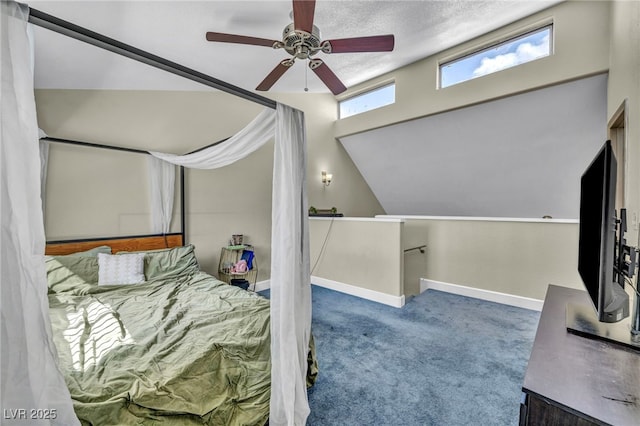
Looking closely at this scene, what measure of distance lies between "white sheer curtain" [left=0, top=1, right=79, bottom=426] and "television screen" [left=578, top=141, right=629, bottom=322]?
183cm

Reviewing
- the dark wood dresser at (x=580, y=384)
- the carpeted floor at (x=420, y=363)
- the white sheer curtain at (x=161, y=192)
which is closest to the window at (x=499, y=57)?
the carpeted floor at (x=420, y=363)

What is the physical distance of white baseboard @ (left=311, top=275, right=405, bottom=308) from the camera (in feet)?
11.6

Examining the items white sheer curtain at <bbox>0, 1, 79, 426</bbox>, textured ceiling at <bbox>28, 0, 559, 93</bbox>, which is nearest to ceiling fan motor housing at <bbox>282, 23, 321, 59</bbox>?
textured ceiling at <bbox>28, 0, 559, 93</bbox>

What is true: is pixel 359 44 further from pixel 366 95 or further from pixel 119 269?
pixel 119 269

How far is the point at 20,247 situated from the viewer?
85cm

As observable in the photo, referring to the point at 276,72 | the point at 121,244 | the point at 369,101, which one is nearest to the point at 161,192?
the point at 121,244

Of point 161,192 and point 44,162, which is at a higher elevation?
A: point 44,162

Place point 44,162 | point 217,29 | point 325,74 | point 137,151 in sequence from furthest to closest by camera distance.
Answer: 1. point 137,151
2. point 44,162
3. point 217,29
4. point 325,74

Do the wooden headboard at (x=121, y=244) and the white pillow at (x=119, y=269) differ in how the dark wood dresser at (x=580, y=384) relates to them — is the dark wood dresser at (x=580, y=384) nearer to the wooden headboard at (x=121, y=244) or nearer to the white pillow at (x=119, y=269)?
the white pillow at (x=119, y=269)

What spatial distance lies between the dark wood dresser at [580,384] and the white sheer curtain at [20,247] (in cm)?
146

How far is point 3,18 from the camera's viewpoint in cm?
83

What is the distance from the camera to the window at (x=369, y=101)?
176 inches

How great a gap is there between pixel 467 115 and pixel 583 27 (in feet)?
4.21

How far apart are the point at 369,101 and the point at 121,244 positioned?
13.7 feet
